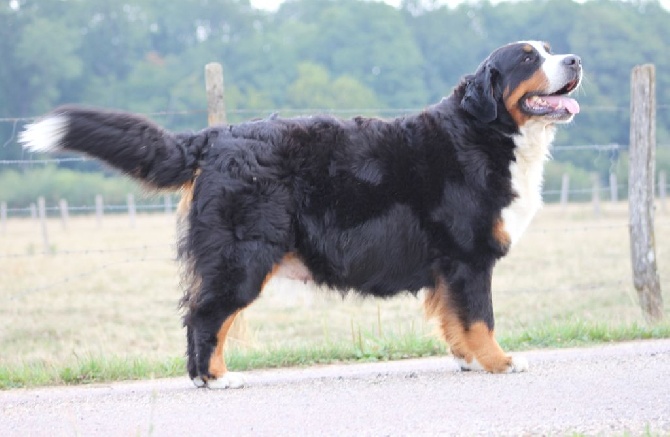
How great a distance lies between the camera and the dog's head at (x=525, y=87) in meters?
5.68

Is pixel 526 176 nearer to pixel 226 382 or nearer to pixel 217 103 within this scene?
pixel 226 382

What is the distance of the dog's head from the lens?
18.6 feet

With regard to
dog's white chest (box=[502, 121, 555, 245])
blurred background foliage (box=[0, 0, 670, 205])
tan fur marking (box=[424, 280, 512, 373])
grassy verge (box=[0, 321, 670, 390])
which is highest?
blurred background foliage (box=[0, 0, 670, 205])

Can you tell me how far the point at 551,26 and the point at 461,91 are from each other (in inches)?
1799

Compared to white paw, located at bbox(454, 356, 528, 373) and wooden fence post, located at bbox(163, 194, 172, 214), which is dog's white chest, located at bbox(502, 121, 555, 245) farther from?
wooden fence post, located at bbox(163, 194, 172, 214)

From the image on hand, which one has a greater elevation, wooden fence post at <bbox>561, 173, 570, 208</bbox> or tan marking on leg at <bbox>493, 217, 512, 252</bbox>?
tan marking on leg at <bbox>493, 217, 512, 252</bbox>

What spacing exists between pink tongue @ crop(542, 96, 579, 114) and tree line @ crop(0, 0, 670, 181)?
1265 inches

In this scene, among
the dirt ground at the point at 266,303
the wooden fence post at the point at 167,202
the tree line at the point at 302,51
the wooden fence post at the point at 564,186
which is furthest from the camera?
the tree line at the point at 302,51

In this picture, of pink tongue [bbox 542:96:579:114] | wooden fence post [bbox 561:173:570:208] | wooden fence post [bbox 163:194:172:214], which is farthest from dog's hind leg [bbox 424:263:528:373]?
wooden fence post [bbox 561:173:570:208]

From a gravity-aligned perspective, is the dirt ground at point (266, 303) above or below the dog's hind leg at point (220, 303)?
below

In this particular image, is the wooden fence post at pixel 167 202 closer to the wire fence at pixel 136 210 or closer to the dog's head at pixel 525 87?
the wire fence at pixel 136 210

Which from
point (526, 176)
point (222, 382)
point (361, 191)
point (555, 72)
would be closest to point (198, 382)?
point (222, 382)

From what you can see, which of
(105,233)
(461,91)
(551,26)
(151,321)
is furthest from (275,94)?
(461,91)

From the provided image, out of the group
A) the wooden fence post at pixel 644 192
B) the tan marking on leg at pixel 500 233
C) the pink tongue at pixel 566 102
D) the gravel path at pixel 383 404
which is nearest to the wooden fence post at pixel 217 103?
the gravel path at pixel 383 404
